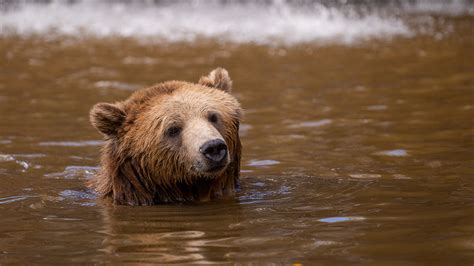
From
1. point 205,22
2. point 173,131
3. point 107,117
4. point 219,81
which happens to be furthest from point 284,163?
point 205,22

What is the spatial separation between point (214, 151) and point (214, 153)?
2 centimetres

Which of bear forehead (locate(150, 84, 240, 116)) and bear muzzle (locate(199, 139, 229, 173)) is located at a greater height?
bear forehead (locate(150, 84, 240, 116))

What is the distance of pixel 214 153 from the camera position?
23.4 feet

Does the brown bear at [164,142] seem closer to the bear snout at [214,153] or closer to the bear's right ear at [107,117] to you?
the bear's right ear at [107,117]

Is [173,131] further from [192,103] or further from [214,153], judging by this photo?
[214,153]

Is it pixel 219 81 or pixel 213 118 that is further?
pixel 219 81

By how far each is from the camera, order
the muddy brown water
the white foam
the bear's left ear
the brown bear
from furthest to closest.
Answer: the white foam
the bear's left ear
the brown bear
the muddy brown water

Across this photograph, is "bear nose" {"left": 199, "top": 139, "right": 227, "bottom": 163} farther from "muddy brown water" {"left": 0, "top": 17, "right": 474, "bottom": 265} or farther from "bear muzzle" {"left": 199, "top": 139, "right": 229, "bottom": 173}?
"muddy brown water" {"left": 0, "top": 17, "right": 474, "bottom": 265}

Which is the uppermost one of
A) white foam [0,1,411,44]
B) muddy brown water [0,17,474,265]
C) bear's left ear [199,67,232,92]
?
white foam [0,1,411,44]

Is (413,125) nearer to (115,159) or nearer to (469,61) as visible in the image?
(115,159)

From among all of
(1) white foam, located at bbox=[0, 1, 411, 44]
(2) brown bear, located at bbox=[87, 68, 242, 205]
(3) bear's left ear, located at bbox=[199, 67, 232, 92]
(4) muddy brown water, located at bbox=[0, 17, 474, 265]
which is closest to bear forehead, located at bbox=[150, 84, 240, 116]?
(2) brown bear, located at bbox=[87, 68, 242, 205]

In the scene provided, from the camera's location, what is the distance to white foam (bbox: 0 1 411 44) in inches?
946

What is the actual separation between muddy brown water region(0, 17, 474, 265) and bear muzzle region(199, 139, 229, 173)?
1.38 ft

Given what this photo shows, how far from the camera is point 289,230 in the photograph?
6.49 metres
